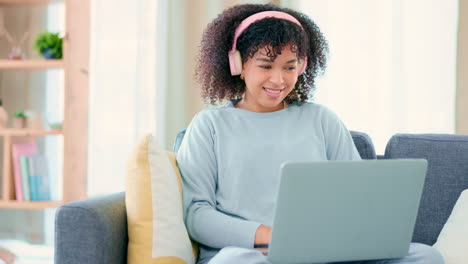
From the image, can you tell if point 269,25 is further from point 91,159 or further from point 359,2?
point 91,159

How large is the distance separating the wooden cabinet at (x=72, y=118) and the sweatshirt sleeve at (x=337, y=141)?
1583 mm

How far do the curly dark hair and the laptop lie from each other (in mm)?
536

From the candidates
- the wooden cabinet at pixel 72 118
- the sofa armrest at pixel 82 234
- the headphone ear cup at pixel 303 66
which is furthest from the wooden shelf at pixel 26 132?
the sofa armrest at pixel 82 234

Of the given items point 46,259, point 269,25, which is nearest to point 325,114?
point 269,25

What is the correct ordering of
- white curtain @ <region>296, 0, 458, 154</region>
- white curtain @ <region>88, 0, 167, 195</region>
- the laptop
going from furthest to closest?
white curtain @ <region>88, 0, 167, 195</region>
white curtain @ <region>296, 0, 458, 154</region>
the laptop

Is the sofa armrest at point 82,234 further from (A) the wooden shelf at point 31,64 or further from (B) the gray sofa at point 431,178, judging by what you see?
(A) the wooden shelf at point 31,64

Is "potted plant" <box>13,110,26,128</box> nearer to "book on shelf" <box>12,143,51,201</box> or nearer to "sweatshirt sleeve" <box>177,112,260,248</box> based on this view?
"book on shelf" <box>12,143,51,201</box>

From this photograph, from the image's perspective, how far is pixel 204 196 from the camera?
1.42 m

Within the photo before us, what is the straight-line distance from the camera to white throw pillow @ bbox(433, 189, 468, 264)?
142 centimetres

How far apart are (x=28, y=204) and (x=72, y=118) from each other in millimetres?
482

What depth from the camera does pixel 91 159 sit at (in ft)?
9.80

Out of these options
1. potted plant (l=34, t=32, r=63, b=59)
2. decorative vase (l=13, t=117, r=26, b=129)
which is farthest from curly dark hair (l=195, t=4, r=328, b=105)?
decorative vase (l=13, t=117, r=26, b=129)

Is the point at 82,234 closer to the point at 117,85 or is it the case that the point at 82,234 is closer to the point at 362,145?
the point at 362,145

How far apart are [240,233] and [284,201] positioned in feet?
1.08
